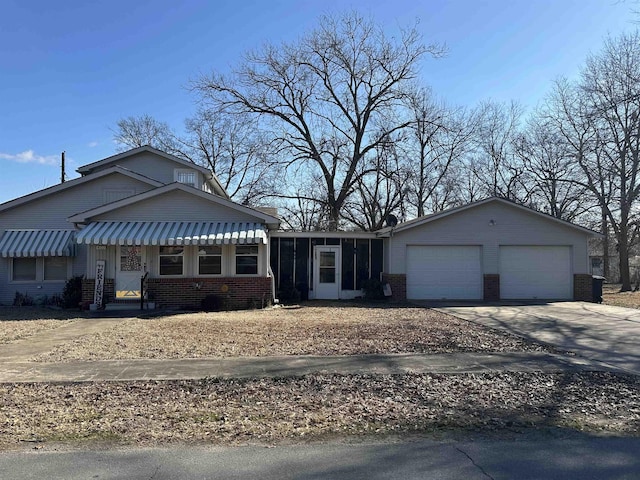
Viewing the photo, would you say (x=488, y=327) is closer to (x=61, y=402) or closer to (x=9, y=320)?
(x=61, y=402)

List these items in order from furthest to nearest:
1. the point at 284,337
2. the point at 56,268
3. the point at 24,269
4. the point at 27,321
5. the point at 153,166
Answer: the point at 153,166 → the point at 56,268 → the point at 24,269 → the point at 27,321 → the point at 284,337

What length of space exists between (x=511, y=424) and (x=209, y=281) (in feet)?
41.9

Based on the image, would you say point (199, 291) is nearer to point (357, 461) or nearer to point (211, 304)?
point (211, 304)

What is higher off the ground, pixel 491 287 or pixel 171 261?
pixel 171 261

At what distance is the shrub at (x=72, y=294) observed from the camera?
664 inches

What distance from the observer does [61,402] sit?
586 centimetres

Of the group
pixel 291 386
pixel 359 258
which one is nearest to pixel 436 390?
pixel 291 386

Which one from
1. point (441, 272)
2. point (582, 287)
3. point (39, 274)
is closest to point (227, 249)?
point (39, 274)

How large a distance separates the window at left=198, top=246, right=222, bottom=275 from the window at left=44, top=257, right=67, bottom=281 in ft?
19.1

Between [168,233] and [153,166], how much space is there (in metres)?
7.06

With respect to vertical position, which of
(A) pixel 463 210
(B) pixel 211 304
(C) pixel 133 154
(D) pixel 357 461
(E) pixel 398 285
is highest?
(C) pixel 133 154

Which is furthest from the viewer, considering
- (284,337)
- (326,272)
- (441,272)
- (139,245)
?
(326,272)

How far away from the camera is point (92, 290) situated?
16156mm

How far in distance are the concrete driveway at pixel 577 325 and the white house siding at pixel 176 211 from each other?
7.96 metres
